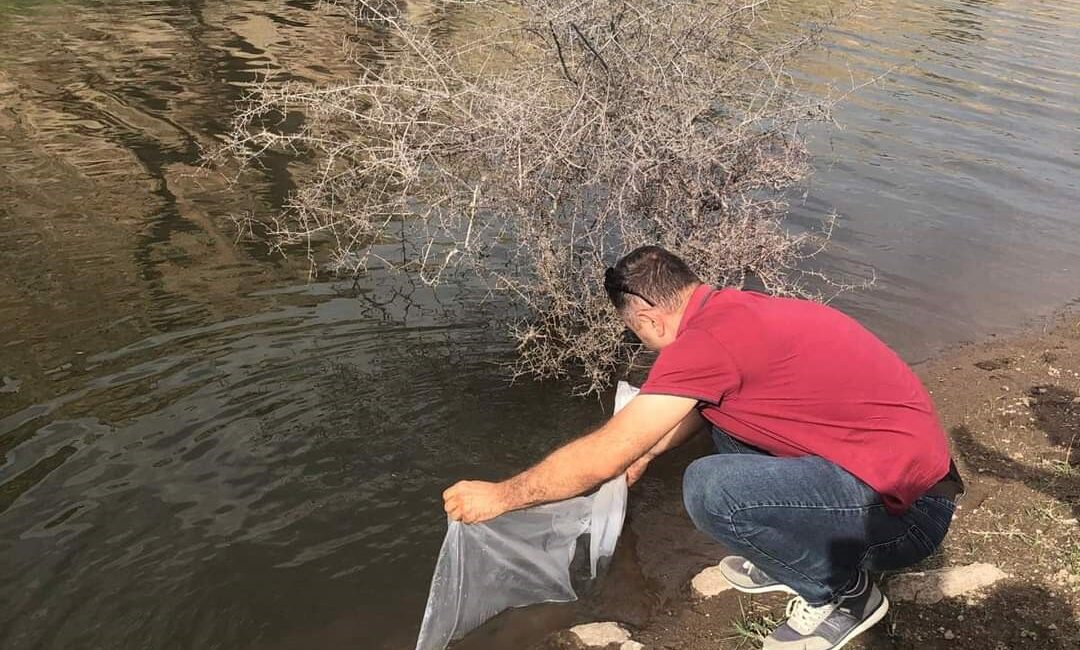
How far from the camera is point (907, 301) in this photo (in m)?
7.20

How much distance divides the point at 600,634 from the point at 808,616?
794 mm

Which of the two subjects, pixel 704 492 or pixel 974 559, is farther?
pixel 974 559

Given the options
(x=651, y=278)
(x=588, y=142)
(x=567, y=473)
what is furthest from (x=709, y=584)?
(x=588, y=142)

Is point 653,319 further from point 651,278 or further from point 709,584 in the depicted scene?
point 709,584

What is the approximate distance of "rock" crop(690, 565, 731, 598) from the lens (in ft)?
11.2

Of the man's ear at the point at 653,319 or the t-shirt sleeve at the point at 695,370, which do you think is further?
the man's ear at the point at 653,319

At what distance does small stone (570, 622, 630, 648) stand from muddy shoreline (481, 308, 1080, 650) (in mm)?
61

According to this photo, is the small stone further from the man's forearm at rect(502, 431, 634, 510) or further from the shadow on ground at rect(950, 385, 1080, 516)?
the shadow on ground at rect(950, 385, 1080, 516)

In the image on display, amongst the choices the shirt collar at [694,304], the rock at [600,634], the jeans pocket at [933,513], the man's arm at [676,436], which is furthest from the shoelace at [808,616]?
the shirt collar at [694,304]

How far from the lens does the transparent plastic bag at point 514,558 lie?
10.1 ft

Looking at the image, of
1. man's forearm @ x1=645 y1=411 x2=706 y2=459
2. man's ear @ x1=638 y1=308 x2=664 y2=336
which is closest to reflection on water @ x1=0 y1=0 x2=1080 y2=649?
man's forearm @ x1=645 y1=411 x2=706 y2=459

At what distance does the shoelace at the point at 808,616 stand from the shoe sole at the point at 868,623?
0.09 metres

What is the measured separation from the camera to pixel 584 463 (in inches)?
104

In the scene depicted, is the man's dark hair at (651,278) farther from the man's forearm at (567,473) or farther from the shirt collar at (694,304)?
the man's forearm at (567,473)
